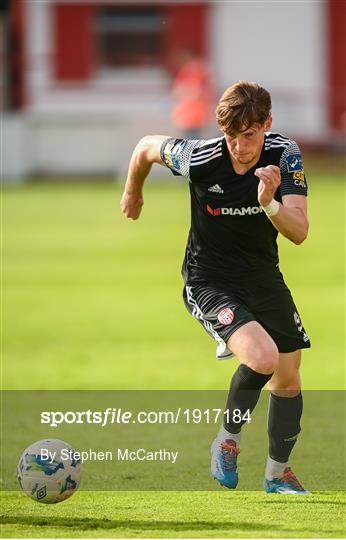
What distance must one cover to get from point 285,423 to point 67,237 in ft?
43.9

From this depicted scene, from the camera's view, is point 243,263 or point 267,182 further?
point 243,263

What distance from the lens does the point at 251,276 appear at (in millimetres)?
6262

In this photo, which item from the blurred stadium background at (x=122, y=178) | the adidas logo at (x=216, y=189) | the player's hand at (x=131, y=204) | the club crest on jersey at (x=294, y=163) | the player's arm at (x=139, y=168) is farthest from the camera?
the blurred stadium background at (x=122, y=178)

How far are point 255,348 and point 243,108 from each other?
3.58 feet

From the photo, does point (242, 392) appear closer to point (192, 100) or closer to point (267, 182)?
point (267, 182)

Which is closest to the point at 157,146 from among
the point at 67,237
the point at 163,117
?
the point at 67,237

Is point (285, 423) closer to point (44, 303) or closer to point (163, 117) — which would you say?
point (44, 303)

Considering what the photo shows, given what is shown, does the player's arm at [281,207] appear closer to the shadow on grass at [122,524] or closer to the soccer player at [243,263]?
the soccer player at [243,263]

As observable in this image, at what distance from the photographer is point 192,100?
2731cm

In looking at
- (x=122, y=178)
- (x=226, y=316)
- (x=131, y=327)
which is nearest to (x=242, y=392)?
(x=226, y=316)

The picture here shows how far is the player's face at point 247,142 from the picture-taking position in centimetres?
586

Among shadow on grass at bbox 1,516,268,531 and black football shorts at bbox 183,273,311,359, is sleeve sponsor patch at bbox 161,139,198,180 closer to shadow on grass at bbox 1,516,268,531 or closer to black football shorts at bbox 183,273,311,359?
black football shorts at bbox 183,273,311,359

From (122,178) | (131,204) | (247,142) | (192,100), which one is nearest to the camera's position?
(247,142)

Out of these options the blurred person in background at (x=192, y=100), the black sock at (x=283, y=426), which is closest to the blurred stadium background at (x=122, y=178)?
the blurred person in background at (x=192, y=100)
